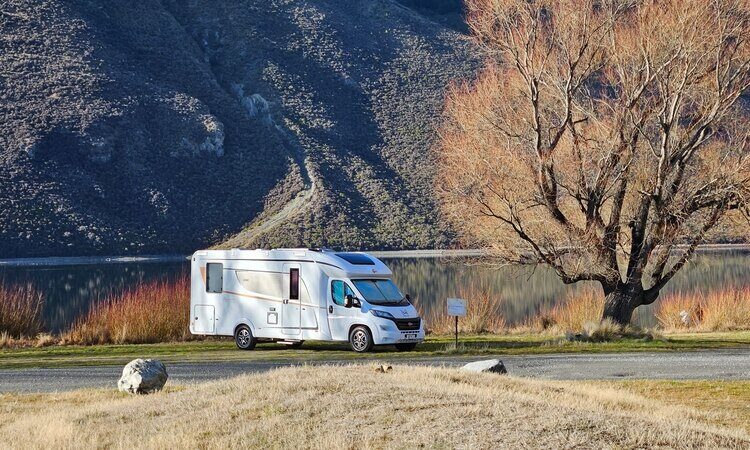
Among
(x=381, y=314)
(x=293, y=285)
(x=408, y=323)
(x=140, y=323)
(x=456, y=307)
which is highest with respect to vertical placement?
(x=293, y=285)

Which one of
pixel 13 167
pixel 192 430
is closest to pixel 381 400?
pixel 192 430

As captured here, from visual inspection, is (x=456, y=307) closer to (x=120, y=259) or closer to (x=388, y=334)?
(x=388, y=334)

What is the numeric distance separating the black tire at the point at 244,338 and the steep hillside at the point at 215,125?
159 ft

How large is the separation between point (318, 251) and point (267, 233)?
175ft

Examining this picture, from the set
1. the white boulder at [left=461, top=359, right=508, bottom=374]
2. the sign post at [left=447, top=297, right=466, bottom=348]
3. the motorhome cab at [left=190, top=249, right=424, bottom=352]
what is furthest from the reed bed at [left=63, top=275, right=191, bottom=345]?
A: the white boulder at [left=461, top=359, right=508, bottom=374]

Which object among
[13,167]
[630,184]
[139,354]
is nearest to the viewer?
[139,354]

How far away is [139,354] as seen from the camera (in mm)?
27859

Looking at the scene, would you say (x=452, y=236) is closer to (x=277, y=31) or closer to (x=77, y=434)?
(x=277, y=31)

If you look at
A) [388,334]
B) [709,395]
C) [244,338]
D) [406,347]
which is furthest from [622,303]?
[709,395]

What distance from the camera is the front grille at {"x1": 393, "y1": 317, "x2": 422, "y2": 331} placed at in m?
27.1

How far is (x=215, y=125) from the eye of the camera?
98.1 meters

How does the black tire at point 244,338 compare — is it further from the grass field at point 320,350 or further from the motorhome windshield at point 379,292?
the motorhome windshield at point 379,292

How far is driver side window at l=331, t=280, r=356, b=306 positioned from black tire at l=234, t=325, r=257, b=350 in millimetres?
2671

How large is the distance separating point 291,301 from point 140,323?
23.5 ft
